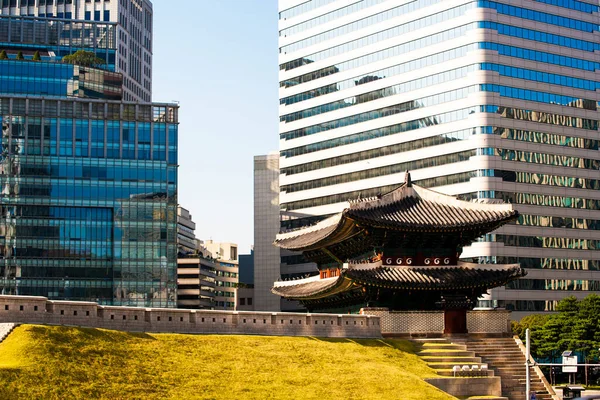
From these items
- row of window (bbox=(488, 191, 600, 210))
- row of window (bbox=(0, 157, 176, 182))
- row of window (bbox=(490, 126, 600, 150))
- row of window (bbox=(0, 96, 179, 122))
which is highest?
row of window (bbox=(0, 96, 179, 122))

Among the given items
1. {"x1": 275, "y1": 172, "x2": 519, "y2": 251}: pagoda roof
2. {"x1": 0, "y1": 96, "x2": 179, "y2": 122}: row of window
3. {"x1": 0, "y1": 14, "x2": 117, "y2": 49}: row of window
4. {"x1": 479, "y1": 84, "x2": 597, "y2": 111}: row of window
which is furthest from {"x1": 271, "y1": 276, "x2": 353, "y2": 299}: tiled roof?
{"x1": 0, "y1": 14, "x2": 117, "y2": 49}: row of window

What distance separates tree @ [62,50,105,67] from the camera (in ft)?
533

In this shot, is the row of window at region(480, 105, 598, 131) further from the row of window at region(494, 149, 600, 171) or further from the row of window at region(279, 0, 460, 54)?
the row of window at region(279, 0, 460, 54)

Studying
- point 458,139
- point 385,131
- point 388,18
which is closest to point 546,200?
point 458,139

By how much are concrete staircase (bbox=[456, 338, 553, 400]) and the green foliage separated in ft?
105

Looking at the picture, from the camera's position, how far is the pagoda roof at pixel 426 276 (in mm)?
73062

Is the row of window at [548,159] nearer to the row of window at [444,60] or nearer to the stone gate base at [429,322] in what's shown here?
the row of window at [444,60]

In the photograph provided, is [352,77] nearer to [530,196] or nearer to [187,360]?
[530,196]

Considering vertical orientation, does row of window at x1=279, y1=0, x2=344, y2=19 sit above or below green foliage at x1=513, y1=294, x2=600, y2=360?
above

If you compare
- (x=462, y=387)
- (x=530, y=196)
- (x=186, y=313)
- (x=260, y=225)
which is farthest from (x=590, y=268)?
(x=186, y=313)

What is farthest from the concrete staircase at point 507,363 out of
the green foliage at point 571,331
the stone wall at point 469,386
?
the green foliage at point 571,331

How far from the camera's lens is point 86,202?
146375mm

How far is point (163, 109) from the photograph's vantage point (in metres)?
152

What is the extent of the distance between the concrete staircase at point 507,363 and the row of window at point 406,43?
76.7 meters
